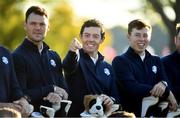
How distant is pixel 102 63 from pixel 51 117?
1064mm

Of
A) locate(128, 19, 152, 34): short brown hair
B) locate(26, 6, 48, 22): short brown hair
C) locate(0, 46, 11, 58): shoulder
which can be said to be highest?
locate(26, 6, 48, 22): short brown hair

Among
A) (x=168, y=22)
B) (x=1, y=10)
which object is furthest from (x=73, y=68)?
(x=1, y=10)

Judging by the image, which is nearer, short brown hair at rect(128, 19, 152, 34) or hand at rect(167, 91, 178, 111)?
hand at rect(167, 91, 178, 111)

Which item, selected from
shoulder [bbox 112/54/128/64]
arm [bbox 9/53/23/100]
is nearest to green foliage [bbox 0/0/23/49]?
shoulder [bbox 112/54/128/64]

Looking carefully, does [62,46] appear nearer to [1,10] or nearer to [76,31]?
[76,31]

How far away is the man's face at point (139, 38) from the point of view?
25.1 ft

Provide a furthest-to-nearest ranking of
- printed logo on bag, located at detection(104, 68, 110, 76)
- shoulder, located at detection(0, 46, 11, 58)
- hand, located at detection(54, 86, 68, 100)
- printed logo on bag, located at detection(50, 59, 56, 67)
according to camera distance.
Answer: printed logo on bag, located at detection(104, 68, 110, 76)
printed logo on bag, located at detection(50, 59, 56, 67)
hand, located at detection(54, 86, 68, 100)
shoulder, located at detection(0, 46, 11, 58)

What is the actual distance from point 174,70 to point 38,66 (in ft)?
6.33

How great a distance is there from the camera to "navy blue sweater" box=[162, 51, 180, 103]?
7902 millimetres

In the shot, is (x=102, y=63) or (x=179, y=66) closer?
(x=102, y=63)

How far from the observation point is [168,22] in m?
13.0

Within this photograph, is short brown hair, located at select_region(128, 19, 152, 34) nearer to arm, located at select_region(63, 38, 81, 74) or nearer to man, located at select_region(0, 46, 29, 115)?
arm, located at select_region(63, 38, 81, 74)

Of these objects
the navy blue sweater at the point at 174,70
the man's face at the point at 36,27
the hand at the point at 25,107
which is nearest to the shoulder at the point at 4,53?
the man's face at the point at 36,27

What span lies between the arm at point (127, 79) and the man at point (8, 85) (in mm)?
1474
